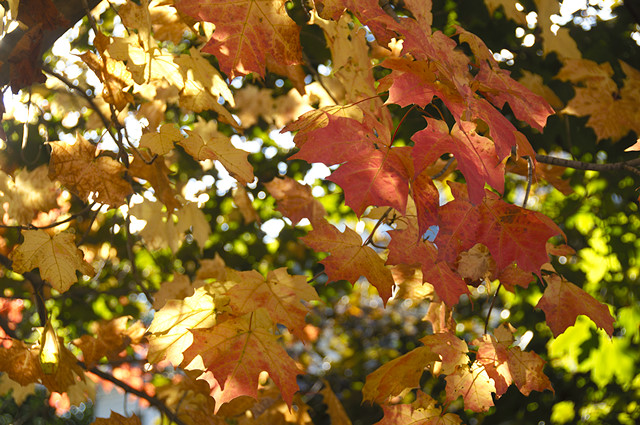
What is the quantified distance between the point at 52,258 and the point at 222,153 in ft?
1.99

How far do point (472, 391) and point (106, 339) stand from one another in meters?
1.44

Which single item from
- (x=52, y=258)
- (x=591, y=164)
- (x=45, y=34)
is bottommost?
(x=52, y=258)

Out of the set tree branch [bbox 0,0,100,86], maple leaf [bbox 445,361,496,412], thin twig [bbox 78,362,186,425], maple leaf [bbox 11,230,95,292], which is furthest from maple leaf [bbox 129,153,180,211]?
maple leaf [bbox 445,361,496,412]

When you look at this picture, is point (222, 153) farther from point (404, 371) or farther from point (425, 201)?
point (404, 371)

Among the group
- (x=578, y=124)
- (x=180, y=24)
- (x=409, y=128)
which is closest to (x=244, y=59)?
(x=180, y=24)

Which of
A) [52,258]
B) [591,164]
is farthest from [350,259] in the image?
[52,258]

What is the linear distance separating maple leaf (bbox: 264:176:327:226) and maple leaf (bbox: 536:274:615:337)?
1112 mm

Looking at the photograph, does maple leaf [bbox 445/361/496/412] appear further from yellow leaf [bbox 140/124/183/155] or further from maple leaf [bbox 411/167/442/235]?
yellow leaf [bbox 140/124/183/155]

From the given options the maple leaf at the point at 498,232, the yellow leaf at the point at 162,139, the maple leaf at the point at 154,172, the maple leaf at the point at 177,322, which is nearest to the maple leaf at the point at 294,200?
the maple leaf at the point at 154,172

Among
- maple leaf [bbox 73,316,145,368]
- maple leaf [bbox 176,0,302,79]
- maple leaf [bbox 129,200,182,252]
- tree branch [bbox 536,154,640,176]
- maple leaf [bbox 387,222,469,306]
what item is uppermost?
maple leaf [bbox 176,0,302,79]

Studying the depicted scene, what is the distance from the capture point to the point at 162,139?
1.64 m

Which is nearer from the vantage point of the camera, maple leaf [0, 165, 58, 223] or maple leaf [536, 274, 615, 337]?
maple leaf [536, 274, 615, 337]

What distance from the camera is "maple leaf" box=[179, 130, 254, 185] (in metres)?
1.64

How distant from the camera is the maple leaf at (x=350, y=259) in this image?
149cm
